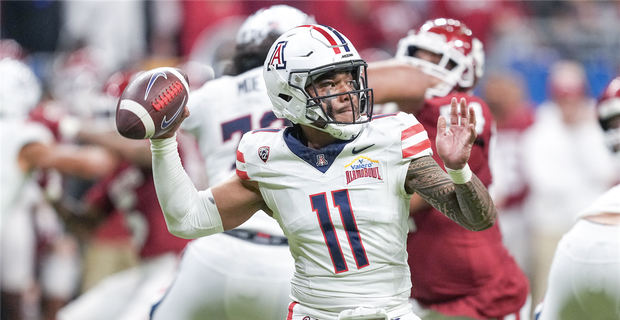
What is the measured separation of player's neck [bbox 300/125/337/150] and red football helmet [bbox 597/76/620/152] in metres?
2.05

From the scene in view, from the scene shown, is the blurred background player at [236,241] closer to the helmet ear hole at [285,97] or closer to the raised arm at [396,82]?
the raised arm at [396,82]

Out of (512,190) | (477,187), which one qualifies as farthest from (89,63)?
(477,187)

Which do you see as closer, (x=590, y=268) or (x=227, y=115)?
(x=590, y=268)

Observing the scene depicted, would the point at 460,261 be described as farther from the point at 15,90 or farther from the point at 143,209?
the point at 15,90

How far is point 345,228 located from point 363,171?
0.22 meters

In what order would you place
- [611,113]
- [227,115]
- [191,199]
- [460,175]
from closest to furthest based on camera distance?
[460,175] < [191,199] < [227,115] < [611,113]

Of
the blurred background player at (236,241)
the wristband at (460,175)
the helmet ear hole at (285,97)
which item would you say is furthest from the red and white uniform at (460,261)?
the wristband at (460,175)

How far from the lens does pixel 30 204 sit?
770cm

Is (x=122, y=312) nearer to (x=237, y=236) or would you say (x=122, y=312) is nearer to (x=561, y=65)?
(x=237, y=236)

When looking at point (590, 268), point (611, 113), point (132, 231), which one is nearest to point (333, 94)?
point (590, 268)

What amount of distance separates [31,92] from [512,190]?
457 cm

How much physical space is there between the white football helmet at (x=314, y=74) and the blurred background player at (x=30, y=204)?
306 centimetres

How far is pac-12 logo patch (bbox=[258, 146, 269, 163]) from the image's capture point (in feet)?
9.80

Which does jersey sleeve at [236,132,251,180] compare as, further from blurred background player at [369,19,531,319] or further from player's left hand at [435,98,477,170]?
blurred background player at [369,19,531,319]
